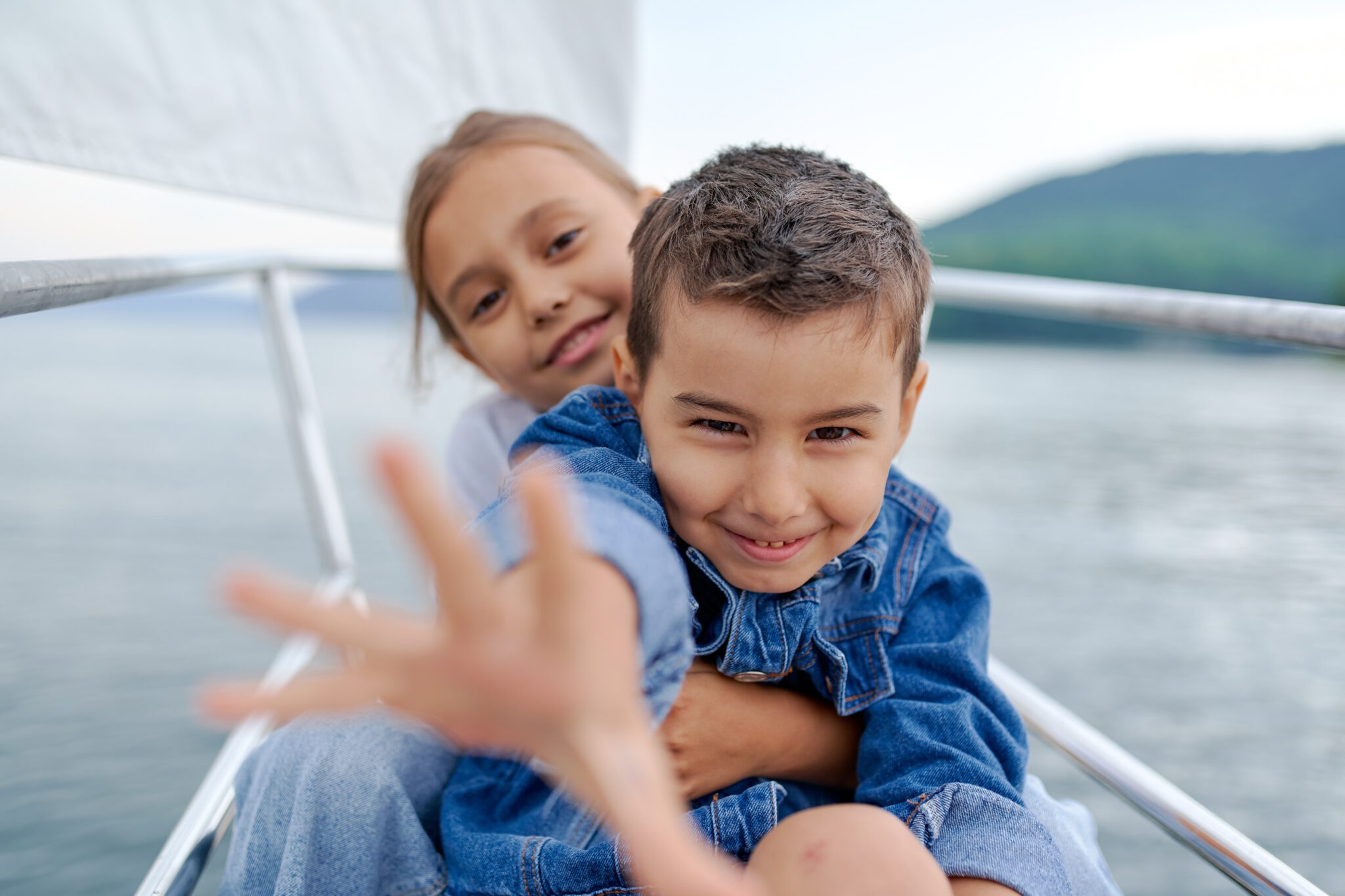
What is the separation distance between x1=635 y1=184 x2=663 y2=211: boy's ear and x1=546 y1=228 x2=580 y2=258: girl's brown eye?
83mm

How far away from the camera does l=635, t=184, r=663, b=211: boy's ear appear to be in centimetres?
109

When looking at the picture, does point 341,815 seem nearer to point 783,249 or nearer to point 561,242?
point 783,249

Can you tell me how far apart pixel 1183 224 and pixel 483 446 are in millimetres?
19912

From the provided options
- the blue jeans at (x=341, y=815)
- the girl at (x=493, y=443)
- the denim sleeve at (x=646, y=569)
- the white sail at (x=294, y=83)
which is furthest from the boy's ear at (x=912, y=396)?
the white sail at (x=294, y=83)

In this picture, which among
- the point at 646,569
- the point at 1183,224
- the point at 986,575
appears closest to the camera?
the point at 646,569

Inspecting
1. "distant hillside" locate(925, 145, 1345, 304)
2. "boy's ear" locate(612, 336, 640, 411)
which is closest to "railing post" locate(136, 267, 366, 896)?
"boy's ear" locate(612, 336, 640, 411)

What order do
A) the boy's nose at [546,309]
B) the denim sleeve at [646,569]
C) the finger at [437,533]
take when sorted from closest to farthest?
the finger at [437,533]
the denim sleeve at [646,569]
the boy's nose at [546,309]

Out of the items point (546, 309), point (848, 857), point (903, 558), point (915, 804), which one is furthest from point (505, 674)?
point (546, 309)

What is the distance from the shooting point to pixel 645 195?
3.75ft

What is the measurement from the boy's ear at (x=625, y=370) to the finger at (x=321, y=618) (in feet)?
1.53

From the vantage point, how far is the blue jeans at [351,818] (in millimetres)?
694

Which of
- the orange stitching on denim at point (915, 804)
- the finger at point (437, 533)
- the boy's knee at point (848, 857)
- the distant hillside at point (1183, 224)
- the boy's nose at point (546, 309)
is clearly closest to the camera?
the finger at point (437, 533)

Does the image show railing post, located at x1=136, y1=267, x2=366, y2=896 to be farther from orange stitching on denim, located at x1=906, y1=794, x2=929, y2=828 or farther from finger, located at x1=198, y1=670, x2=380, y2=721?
finger, located at x1=198, y1=670, x2=380, y2=721

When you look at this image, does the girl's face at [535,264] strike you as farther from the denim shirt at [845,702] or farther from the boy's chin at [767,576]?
the boy's chin at [767,576]
